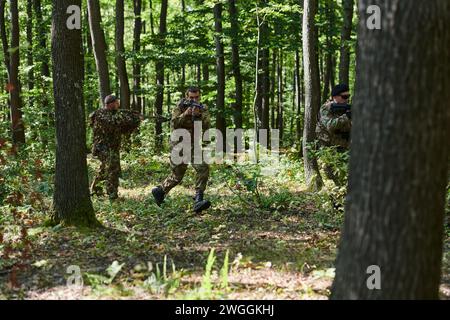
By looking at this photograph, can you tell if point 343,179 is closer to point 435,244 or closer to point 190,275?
point 190,275

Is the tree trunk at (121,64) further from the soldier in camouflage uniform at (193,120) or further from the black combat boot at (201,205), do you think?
the black combat boot at (201,205)

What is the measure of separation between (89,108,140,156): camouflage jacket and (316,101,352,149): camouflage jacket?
4061 mm

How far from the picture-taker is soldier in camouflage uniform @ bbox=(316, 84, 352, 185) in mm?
8812

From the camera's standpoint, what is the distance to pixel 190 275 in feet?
17.4

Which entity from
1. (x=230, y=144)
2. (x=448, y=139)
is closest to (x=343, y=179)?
(x=448, y=139)

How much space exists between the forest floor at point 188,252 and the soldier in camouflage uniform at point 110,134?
1.64ft

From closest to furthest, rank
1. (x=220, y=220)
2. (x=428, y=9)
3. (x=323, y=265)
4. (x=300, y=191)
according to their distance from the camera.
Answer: (x=428, y=9), (x=323, y=265), (x=220, y=220), (x=300, y=191)

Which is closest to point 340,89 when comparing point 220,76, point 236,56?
point 220,76

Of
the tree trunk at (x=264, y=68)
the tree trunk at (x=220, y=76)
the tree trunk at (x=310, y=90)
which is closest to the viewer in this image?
the tree trunk at (x=310, y=90)

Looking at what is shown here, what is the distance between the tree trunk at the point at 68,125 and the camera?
23.3ft

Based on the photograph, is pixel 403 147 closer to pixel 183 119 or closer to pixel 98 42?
pixel 183 119

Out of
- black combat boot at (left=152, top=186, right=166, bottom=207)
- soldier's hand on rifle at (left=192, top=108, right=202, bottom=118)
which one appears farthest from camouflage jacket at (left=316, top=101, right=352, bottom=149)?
black combat boot at (left=152, top=186, right=166, bottom=207)

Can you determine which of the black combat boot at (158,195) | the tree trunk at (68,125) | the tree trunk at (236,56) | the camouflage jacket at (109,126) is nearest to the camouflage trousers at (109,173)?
the camouflage jacket at (109,126)

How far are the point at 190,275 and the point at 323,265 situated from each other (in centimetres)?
166
